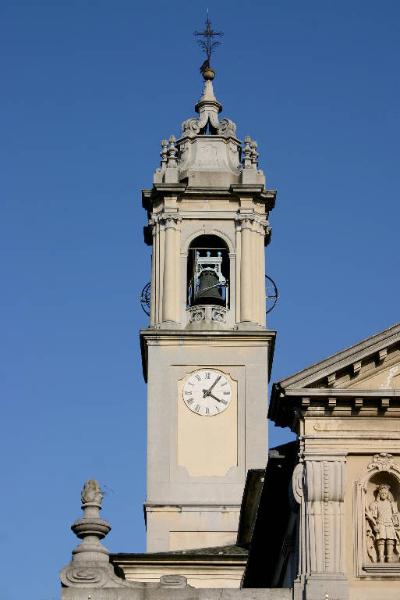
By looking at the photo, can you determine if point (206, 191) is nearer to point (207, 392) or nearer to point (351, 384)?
point (207, 392)

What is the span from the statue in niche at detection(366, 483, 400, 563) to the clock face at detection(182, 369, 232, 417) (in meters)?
23.0

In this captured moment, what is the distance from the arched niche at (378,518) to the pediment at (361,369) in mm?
1406

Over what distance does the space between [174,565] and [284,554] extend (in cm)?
1491

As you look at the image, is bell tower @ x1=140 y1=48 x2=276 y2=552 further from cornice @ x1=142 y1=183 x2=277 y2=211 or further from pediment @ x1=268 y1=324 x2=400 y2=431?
pediment @ x1=268 y1=324 x2=400 y2=431

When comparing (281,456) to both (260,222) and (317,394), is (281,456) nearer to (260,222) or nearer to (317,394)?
(317,394)

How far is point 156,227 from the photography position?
6162 centimetres

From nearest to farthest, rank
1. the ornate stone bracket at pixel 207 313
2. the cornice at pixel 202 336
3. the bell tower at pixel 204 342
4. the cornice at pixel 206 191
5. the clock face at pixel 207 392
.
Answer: the bell tower at pixel 204 342 → the clock face at pixel 207 392 → the cornice at pixel 202 336 → the ornate stone bracket at pixel 207 313 → the cornice at pixel 206 191

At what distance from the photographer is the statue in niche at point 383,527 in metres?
36.1

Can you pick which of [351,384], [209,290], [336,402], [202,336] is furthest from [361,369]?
[209,290]

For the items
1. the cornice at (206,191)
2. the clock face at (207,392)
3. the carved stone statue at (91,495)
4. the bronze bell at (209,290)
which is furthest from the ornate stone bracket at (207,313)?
the carved stone statue at (91,495)

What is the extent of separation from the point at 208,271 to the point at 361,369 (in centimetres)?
2478

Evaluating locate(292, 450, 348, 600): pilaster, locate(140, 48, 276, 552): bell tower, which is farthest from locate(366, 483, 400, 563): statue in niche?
locate(140, 48, 276, 552): bell tower

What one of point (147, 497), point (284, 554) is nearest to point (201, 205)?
point (147, 497)

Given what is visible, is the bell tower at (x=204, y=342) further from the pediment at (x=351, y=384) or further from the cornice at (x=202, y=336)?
the pediment at (x=351, y=384)
